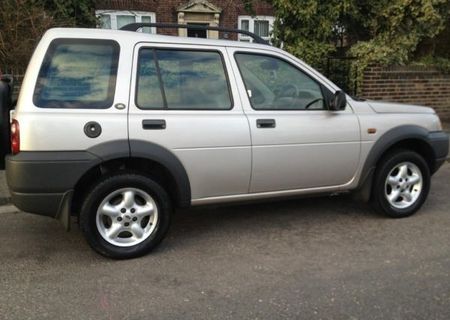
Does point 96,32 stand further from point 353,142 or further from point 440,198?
point 440,198

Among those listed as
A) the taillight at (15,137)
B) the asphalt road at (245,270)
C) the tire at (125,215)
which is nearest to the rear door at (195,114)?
the tire at (125,215)

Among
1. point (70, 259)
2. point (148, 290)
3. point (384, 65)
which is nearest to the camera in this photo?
point (148, 290)

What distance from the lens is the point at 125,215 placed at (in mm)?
3766

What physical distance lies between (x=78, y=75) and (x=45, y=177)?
804 millimetres

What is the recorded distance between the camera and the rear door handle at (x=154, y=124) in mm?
3691

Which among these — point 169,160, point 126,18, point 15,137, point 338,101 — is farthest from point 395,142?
point 126,18

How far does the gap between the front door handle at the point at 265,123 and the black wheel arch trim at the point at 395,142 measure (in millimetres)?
1086

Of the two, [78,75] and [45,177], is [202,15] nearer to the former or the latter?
[78,75]

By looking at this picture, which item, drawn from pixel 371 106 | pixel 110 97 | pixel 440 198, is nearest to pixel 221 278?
pixel 110 97

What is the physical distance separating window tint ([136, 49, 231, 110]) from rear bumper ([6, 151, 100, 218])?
0.67 m

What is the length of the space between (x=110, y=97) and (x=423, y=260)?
2795mm

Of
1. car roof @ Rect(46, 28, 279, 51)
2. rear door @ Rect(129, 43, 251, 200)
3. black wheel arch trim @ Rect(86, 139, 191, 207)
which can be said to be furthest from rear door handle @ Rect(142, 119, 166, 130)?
car roof @ Rect(46, 28, 279, 51)

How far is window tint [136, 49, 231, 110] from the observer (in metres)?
3.79

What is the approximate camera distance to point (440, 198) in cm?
558
